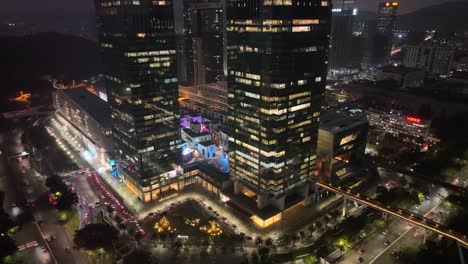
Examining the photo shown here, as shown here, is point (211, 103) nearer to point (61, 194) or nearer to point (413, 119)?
point (61, 194)

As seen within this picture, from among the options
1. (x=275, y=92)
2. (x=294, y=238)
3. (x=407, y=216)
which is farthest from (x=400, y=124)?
(x=294, y=238)

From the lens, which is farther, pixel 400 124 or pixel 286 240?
pixel 400 124

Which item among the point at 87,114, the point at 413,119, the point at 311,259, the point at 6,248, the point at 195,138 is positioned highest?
the point at 87,114

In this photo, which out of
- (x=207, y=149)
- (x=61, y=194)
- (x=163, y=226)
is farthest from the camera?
(x=207, y=149)

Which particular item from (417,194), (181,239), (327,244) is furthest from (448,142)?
(181,239)

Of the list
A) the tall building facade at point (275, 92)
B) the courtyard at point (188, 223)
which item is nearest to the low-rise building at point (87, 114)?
the courtyard at point (188, 223)

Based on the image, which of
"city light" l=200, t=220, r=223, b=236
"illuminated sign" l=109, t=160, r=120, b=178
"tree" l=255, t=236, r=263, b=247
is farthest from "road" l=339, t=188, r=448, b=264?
"illuminated sign" l=109, t=160, r=120, b=178

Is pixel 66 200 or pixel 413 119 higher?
pixel 413 119
